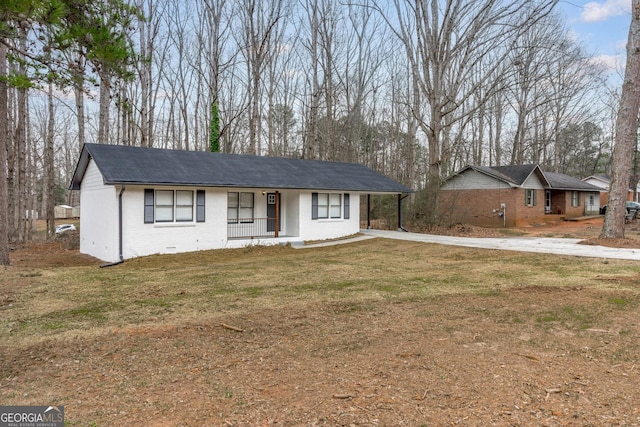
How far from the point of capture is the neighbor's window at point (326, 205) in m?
17.3

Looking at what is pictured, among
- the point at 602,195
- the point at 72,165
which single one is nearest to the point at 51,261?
the point at 72,165

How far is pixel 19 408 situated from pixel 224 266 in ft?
26.7

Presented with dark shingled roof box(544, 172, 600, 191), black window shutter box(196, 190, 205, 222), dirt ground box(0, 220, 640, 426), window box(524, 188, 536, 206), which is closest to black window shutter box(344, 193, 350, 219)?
black window shutter box(196, 190, 205, 222)

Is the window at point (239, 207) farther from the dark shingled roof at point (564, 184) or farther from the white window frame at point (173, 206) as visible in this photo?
the dark shingled roof at point (564, 184)

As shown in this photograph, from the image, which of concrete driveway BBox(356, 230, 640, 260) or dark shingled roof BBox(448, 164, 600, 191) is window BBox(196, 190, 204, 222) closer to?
concrete driveway BBox(356, 230, 640, 260)

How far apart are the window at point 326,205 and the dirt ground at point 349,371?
446 inches

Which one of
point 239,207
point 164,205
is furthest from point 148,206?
point 239,207

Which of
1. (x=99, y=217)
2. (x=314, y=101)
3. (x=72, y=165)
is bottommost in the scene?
(x=99, y=217)

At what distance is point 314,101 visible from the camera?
1080 inches

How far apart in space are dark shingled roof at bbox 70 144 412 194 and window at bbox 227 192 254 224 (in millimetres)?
1065

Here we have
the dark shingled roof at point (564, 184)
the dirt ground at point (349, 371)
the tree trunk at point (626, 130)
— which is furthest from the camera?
the dark shingled roof at point (564, 184)

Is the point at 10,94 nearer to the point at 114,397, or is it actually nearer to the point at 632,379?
the point at 114,397

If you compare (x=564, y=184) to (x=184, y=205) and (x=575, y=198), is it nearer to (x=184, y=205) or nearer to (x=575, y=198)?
(x=575, y=198)

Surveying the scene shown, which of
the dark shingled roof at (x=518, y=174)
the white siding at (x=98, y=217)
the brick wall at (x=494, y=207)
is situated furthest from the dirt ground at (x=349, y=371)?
the dark shingled roof at (x=518, y=174)
